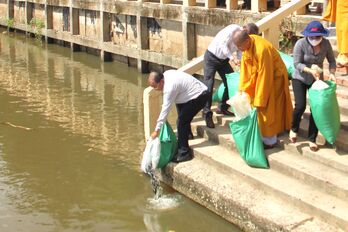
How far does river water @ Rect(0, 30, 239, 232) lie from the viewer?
688cm

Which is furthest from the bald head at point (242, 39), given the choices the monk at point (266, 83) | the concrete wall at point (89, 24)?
the concrete wall at point (89, 24)

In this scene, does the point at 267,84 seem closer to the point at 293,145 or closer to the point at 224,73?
the point at 293,145

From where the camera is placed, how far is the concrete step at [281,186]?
18.6 feet

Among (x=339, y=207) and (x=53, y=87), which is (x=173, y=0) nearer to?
(x=53, y=87)

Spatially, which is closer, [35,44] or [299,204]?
[299,204]

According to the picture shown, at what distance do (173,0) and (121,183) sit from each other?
8.73 metres

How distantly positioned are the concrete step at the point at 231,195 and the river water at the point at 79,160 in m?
0.17

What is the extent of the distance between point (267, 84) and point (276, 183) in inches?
44.9

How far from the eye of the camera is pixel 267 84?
676 centimetres

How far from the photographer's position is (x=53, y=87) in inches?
579

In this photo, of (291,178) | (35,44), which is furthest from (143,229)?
(35,44)

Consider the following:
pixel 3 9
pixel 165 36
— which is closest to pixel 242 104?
pixel 165 36

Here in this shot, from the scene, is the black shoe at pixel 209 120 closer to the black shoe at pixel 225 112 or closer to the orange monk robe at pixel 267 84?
the black shoe at pixel 225 112

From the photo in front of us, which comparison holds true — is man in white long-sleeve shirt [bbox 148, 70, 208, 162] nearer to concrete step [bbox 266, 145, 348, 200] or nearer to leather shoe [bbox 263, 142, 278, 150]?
leather shoe [bbox 263, 142, 278, 150]
